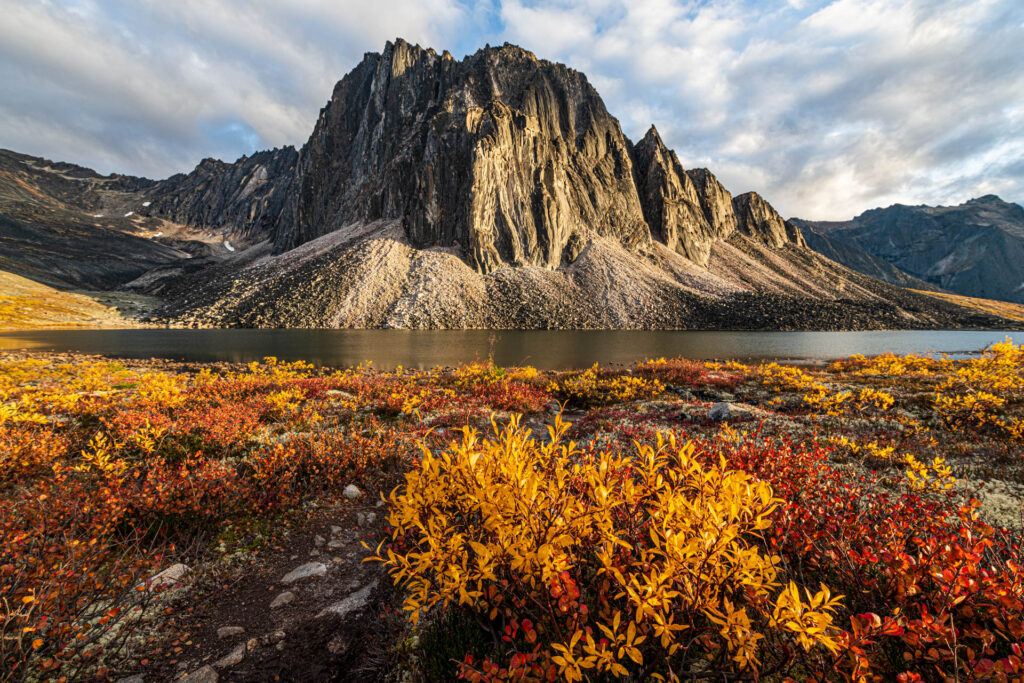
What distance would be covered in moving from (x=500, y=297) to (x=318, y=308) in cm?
→ 3340

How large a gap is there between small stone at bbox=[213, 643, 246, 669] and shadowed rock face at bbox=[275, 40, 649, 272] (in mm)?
78043

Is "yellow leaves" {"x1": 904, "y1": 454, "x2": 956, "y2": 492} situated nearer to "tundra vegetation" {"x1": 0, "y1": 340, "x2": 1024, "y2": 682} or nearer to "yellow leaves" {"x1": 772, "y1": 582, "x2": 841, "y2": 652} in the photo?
"tundra vegetation" {"x1": 0, "y1": 340, "x2": 1024, "y2": 682}

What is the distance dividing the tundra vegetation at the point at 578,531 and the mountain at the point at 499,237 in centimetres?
6178

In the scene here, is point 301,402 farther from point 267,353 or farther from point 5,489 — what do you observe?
point 267,353

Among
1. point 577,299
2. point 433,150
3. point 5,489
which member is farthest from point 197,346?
point 433,150

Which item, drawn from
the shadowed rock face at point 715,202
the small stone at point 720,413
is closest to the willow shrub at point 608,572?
the small stone at point 720,413

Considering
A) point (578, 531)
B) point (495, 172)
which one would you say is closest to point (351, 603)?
point (578, 531)

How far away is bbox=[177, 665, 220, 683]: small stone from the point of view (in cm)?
283

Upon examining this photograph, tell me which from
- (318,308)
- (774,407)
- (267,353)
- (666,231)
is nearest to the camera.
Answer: (774,407)

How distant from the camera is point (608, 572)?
78.0 inches

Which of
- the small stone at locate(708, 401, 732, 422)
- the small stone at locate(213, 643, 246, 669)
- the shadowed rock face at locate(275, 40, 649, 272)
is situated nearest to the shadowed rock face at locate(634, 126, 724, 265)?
the shadowed rock face at locate(275, 40, 649, 272)

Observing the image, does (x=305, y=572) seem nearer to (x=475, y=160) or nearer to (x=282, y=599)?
(x=282, y=599)

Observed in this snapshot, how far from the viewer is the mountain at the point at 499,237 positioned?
72.0 m

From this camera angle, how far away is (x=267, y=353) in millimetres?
32812
